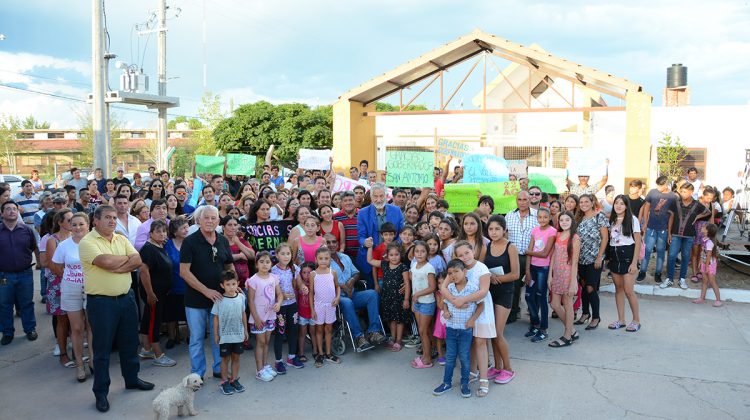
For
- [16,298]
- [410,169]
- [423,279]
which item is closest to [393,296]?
[423,279]

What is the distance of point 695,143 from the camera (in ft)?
70.3

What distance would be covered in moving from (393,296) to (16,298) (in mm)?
4897

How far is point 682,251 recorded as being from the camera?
980 centimetres

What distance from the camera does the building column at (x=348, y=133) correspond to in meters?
17.8

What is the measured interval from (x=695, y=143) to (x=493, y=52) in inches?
379

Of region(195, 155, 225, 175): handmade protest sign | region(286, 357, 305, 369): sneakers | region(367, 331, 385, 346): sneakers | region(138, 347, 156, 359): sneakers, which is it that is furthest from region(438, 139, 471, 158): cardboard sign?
region(138, 347, 156, 359): sneakers

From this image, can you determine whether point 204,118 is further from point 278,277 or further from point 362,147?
point 278,277

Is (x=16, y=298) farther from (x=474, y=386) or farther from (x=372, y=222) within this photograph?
(x=474, y=386)

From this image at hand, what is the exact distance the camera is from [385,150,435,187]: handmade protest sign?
34.5 ft

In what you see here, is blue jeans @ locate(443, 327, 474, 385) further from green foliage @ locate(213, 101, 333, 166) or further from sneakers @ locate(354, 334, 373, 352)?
green foliage @ locate(213, 101, 333, 166)

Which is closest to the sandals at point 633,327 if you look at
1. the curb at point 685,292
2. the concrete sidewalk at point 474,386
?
the concrete sidewalk at point 474,386

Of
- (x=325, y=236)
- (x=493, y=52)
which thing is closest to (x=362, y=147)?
(x=493, y=52)

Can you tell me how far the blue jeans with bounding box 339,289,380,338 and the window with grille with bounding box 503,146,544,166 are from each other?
14.2 metres

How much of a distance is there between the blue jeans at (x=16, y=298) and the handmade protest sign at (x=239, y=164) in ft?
20.8
